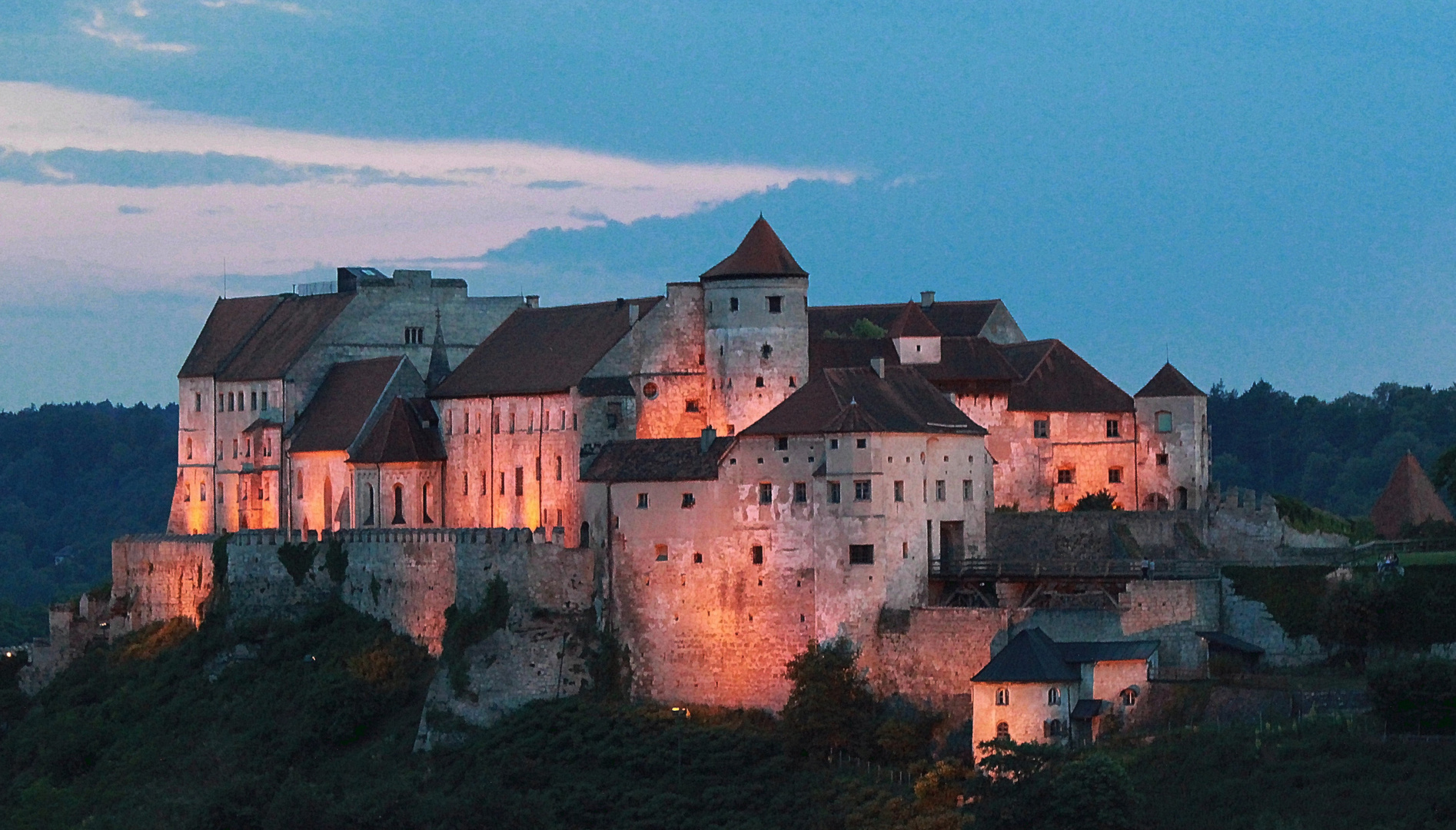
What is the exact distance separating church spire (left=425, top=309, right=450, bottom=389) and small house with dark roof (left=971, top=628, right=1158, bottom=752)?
31332mm

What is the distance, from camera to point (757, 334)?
90.3m

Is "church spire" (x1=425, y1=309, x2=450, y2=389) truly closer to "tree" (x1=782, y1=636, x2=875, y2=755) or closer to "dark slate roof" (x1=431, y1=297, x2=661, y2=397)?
"dark slate roof" (x1=431, y1=297, x2=661, y2=397)

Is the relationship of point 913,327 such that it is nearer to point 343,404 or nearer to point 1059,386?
point 1059,386

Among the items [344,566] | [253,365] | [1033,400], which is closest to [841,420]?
[1033,400]

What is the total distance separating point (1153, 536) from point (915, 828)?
59.4ft

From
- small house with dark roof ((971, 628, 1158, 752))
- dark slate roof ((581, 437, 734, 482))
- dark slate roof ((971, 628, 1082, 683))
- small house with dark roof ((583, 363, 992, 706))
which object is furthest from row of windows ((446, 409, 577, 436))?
small house with dark roof ((971, 628, 1158, 752))

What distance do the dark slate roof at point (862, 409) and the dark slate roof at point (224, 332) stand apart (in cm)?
3233

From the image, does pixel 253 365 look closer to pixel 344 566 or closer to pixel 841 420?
pixel 344 566

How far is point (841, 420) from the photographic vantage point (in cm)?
8088

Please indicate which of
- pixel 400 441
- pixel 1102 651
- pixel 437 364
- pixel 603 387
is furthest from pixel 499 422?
pixel 1102 651

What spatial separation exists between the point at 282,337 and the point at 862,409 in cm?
3445

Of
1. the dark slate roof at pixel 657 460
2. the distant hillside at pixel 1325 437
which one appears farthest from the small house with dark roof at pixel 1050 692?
the distant hillside at pixel 1325 437

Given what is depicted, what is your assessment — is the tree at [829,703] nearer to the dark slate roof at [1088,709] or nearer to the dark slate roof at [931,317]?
the dark slate roof at [1088,709]

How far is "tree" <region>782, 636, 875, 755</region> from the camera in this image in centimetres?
7869
